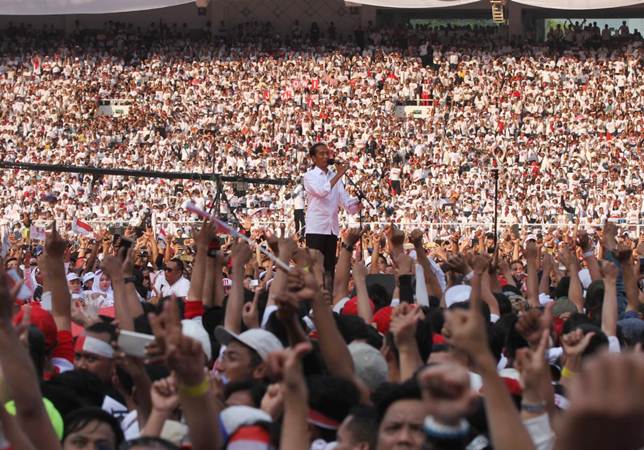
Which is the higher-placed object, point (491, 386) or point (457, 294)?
point (491, 386)

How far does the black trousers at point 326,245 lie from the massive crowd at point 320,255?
1.69 feet

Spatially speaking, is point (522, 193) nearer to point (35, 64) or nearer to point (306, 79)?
point (306, 79)

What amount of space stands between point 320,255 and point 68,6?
3473 centimetres

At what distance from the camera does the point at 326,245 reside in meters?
11.3

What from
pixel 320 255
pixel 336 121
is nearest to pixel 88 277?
pixel 320 255

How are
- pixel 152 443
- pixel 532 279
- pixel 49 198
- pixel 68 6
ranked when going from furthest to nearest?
pixel 68 6, pixel 49 198, pixel 532 279, pixel 152 443

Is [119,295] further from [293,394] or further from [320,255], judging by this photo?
[320,255]

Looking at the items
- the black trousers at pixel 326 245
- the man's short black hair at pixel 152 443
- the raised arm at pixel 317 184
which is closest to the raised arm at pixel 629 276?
the black trousers at pixel 326 245

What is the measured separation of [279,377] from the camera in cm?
333

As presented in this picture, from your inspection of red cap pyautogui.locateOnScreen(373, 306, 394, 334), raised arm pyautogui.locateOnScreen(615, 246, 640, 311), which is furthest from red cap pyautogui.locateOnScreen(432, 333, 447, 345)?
raised arm pyautogui.locateOnScreen(615, 246, 640, 311)

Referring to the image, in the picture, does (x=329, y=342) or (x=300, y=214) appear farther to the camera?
(x=300, y=214)

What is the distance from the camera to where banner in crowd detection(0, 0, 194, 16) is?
136ft

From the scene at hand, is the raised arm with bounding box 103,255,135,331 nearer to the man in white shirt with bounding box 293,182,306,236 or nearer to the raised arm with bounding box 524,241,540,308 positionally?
the raised arm with bounding box 524,241,540,308

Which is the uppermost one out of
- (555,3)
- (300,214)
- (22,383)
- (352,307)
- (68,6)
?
(68,6)
